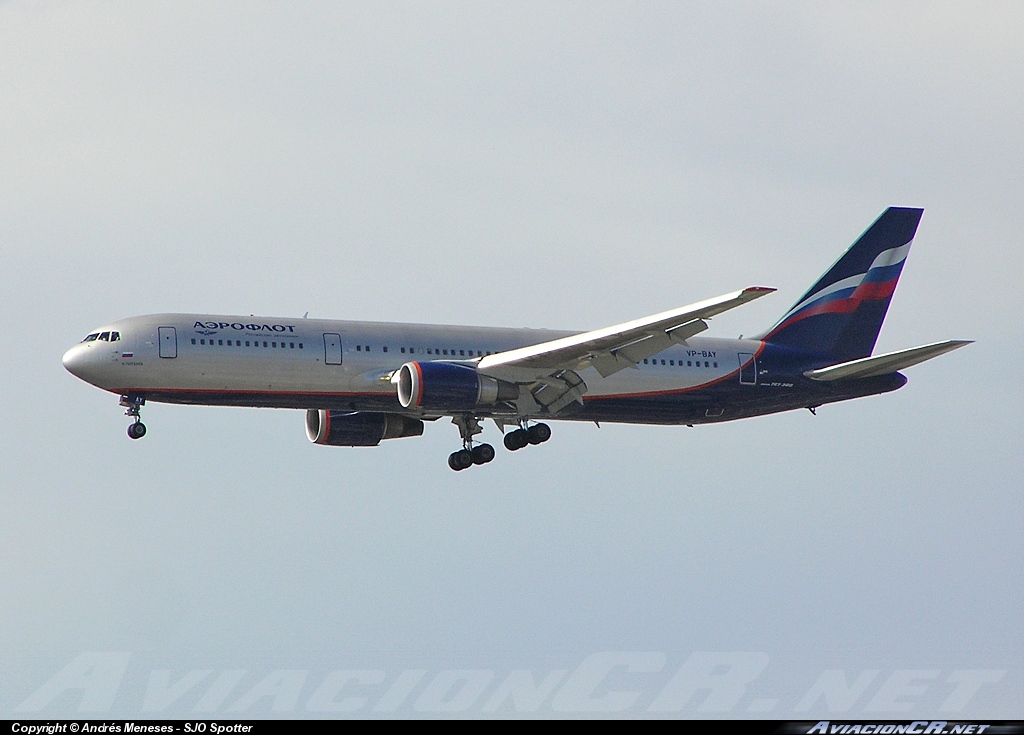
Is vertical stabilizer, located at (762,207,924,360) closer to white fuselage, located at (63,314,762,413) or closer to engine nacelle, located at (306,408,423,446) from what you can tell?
white fuselage, located at (63,314,762,413)

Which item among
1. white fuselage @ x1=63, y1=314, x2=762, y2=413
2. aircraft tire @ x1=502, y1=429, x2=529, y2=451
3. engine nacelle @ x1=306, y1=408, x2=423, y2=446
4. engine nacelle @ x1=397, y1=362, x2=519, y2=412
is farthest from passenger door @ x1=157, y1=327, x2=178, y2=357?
aircraft tire @ x1=502, y1=429, x2=529, y2=451

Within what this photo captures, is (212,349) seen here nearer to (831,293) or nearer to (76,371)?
(76,371)

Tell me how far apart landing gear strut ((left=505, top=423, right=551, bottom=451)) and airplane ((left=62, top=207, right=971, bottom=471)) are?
0.16 ft

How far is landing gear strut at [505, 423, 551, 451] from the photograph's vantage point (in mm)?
60719

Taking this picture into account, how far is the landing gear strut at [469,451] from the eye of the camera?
201 ft

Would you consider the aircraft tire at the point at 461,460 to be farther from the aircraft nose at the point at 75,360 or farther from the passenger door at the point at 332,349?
the aircraft nose at the point at 75,360

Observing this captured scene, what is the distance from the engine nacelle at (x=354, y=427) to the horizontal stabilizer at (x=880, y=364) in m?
15.1

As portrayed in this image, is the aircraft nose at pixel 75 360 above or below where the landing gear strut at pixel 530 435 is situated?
above

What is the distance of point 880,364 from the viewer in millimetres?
60344

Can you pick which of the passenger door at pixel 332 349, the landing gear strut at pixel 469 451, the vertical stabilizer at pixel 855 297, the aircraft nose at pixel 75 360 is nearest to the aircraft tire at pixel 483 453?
the landing gear strut at pixel 469 451

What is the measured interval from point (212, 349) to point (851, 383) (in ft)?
76.3

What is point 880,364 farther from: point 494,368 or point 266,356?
point 266,356
